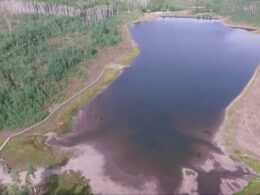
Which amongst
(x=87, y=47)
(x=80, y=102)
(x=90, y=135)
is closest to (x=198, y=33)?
(x=87, y=47)

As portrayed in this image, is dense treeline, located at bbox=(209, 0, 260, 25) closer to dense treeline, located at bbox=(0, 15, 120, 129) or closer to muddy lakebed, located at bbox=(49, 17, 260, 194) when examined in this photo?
muddy lakebed, located at bbox=(49, 17, 260, 194)

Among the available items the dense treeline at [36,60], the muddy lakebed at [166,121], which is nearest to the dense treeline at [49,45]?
the dense treeline at [36,60]

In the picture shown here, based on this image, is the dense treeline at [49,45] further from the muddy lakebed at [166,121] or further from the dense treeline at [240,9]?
the muddy lakebed at [166,121]

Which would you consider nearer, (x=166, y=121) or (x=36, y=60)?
(x=166, y=121)

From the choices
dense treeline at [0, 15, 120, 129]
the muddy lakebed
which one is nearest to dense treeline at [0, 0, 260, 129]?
dense treeline at [0, 15, 120, 129]

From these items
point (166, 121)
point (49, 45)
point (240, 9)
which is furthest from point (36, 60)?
point (240, 9)

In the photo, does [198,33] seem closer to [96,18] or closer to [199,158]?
[96,18]

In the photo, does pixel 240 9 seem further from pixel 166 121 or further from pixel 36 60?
pixel 166 121
